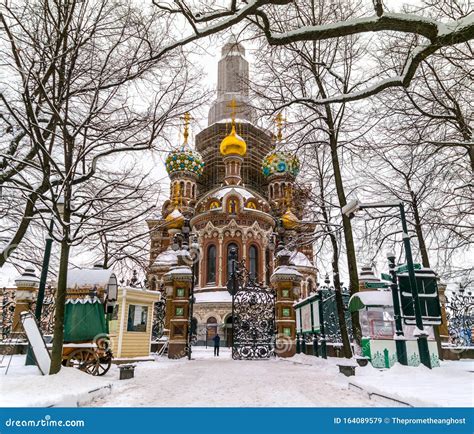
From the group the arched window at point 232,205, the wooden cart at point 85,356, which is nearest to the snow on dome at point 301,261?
the arched window at point 232,205

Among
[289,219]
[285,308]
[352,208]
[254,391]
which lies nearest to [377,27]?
[352,208]

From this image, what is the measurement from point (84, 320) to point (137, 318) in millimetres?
5162

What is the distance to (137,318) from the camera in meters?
15.2

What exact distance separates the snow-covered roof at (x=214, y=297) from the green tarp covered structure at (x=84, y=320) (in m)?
21.3

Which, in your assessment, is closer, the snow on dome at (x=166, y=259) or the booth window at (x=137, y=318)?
the booth window at (x=137, y=318)

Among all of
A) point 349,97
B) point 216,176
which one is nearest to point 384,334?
point 349,97

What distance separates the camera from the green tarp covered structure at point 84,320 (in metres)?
10.0

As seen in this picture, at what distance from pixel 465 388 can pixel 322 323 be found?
887 cm

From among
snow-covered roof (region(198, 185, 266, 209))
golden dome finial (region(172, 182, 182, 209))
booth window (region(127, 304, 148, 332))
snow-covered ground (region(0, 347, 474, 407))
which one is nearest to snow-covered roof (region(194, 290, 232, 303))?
snow-covered roof (region(198, 185, 266, 209))

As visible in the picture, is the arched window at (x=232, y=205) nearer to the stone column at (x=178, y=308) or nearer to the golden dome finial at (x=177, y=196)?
the golden dome finial at (x=177, y=196)

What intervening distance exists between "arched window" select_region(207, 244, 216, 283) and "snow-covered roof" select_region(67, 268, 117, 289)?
22918mm

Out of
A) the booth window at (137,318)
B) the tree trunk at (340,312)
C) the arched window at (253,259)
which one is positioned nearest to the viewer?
the tree trunk at (340,312)

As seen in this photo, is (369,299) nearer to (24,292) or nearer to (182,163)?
(24,292)

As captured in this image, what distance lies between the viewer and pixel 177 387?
26.0 feet
